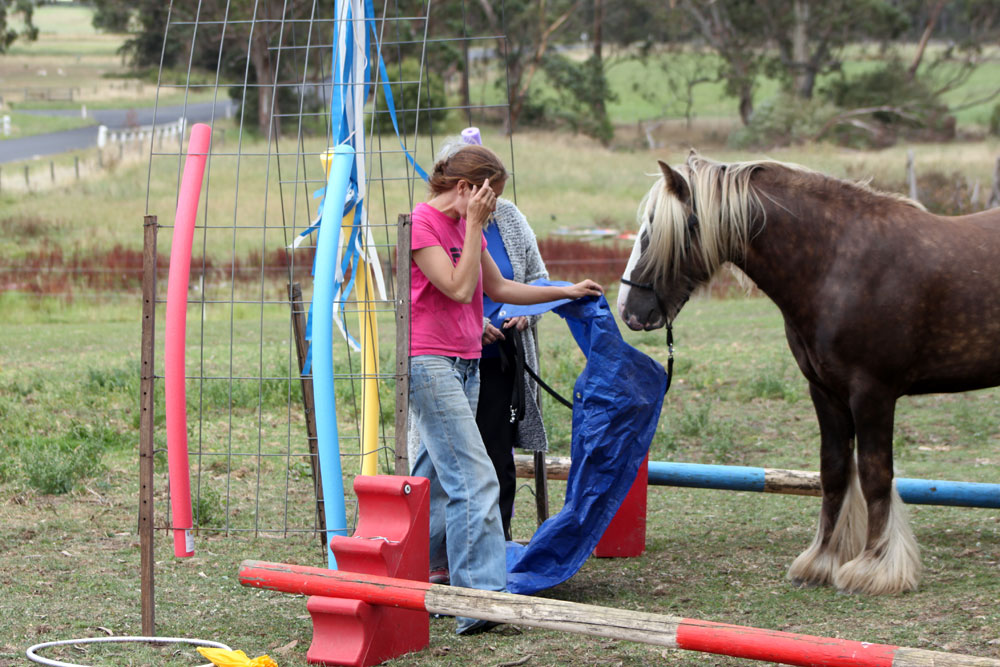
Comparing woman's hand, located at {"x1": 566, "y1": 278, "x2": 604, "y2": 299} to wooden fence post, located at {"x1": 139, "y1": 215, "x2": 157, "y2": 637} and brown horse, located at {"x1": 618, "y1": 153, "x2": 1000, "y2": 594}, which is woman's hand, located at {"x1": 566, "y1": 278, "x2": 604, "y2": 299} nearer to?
brown horse, located at {"x1": 618, "y1": 153, "x2": 1000, "y2": 594}

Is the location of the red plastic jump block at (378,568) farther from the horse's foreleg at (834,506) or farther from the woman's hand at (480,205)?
the horse's foreleg at (834,506)

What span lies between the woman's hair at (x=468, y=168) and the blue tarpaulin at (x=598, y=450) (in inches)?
31.8

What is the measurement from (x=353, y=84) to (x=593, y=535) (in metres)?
2.27

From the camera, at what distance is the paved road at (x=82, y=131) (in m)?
35.8

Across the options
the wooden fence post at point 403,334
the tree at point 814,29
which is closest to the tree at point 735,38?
the tree at point 814,29

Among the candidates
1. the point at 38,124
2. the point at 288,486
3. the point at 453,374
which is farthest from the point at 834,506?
the point at 38,124

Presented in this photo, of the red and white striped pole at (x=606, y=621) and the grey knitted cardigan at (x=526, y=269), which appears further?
the grey knitted cardigan at (x=526, y=269)

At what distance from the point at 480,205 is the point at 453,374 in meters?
0.71

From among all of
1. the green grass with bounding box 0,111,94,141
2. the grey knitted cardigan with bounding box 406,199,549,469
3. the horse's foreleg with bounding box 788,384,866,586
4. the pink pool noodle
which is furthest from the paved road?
the horse's foreleg with bounding box 788,384,866,586

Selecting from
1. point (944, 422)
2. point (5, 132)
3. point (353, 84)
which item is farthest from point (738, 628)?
point (5, 132)

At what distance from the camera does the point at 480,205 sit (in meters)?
3.96

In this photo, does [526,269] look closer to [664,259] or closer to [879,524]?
[664,259]

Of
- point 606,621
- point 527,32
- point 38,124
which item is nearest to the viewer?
point 606,621

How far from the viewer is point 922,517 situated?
616 centimetres
